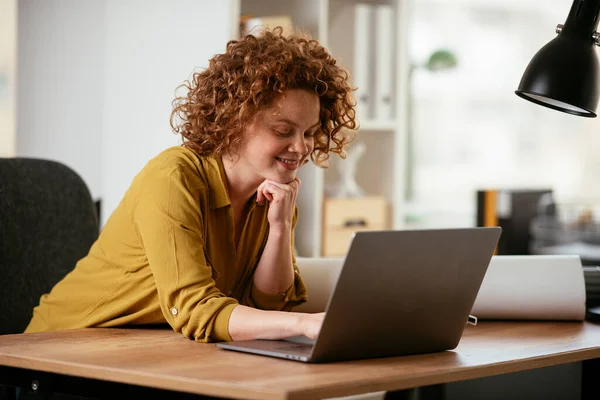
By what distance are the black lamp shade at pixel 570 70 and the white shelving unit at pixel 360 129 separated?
60.7 inches

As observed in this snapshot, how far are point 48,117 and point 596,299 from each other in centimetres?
186

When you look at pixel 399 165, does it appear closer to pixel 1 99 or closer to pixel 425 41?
pixel 1 99

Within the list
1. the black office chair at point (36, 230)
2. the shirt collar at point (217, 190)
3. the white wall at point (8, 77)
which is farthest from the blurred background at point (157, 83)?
the shirt collar at point (217, 190)

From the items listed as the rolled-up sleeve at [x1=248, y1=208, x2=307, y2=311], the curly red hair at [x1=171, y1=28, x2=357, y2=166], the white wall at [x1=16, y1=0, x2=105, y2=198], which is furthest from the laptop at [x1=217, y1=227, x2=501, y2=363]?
the white wall at [x1=16, y1=0, x2=105, y2=198]

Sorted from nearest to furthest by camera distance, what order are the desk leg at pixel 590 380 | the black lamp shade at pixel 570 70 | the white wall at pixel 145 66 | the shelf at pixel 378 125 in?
1. the black lamp shade at pixel 570 70
2. the desk leg at pixel 590 380
3. the white wall at pixel 145 66
4. the shelf at pixel 378 125

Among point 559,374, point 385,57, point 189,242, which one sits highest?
point 385,57

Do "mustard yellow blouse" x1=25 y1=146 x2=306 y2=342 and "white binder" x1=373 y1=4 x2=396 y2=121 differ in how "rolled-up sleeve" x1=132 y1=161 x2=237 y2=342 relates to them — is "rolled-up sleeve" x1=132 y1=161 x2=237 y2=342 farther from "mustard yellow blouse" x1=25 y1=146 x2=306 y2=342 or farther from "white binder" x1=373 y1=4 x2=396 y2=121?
"white binder" x1=373 y1=4 x2=396 y2=121

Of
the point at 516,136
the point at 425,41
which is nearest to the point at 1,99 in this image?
the point at 425,41

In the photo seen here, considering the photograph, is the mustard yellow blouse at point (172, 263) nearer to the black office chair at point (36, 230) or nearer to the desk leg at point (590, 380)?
the black office chair at point (36, 230)

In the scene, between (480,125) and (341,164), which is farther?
(480,125)

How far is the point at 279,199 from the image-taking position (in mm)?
1739

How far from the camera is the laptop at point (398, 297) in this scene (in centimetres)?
127

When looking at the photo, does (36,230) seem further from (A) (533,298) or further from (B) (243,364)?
(A) (533,298)

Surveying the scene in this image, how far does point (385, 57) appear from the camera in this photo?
3.42 metres
